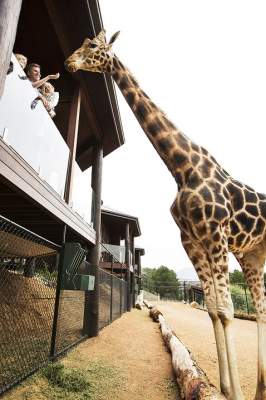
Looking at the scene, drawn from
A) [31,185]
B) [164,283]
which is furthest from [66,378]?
[164,283]

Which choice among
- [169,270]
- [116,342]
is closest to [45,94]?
[116,342]

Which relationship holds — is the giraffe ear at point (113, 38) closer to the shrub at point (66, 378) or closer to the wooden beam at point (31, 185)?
the wooden beam at point (31, 185)

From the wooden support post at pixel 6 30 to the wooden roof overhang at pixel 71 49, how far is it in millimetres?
3455

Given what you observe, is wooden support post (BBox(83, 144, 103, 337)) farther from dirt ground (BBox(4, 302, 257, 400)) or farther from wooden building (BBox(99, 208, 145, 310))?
wooden building (BBox(99, 208, 145, 310))

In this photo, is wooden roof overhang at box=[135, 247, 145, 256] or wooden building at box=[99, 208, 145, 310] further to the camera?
wooden roof overhang at box=[135, 247, 145, 256]

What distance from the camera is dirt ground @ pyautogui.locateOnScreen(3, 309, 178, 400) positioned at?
371 cm

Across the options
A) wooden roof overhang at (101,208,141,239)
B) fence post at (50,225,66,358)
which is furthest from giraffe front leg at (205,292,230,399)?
wooden roof overhang at (101,208,141,239)

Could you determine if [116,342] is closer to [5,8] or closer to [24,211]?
[24,211]

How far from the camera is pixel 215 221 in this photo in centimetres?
354

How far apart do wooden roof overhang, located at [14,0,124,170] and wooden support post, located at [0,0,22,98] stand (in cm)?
345

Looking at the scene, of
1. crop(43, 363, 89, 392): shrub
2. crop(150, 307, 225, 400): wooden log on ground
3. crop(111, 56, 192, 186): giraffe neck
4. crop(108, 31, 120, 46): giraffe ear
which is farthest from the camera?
crop(108, 31, 120, 46): giraffe ear

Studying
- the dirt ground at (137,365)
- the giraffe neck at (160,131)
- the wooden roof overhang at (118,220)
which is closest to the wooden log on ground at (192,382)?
the dirt ground at (137,365)

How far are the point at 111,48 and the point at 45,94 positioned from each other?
1.64 metres

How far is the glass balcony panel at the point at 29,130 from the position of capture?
396 centimetres
